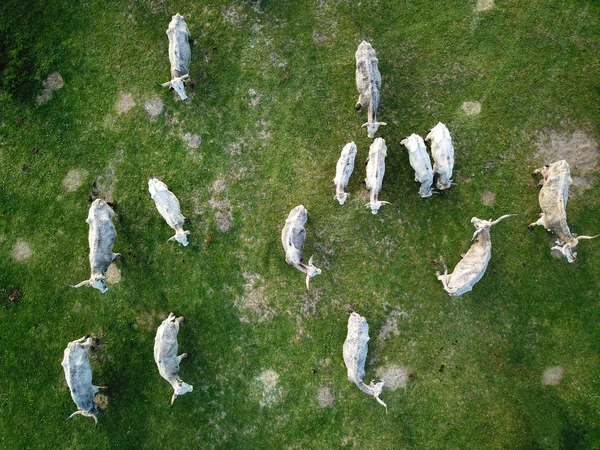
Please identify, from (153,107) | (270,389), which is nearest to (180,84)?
(153,107)

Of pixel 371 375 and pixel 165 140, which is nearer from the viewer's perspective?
pixel 371 375

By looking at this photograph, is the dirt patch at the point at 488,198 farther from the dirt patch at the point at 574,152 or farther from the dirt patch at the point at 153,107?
the dirt patch at the point at 153,107

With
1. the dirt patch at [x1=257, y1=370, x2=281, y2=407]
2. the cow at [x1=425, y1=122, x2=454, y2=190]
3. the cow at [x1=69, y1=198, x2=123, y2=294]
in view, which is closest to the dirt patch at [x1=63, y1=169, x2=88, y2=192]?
→ the cow at [x1=69, y1=198, x2=123, y2=294]

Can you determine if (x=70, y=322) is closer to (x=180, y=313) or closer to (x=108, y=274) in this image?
(x=108, y=274)

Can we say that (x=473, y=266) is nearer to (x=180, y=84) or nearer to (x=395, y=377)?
(x=395, y=377)

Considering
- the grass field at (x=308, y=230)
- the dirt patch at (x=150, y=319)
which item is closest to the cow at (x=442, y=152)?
the grass field at (x=308, y=230)

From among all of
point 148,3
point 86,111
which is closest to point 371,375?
point 86,111
